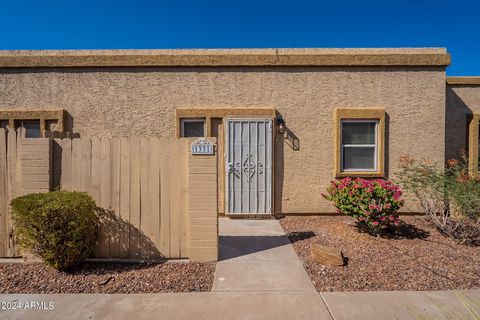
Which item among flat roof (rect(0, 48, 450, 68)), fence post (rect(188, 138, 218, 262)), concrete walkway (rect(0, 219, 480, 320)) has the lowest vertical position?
concrete walkway (rect(0, 219, 480, 320))

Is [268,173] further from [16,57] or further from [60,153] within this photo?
[16,57]

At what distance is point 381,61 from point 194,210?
5.97m

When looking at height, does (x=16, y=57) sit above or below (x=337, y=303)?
above

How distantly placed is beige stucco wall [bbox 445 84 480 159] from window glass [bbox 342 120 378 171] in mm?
2548

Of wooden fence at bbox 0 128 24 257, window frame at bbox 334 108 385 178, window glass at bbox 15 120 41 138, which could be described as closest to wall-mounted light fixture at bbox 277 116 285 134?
window frame at bbox 334 108 385 178

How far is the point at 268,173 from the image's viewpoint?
625 cm

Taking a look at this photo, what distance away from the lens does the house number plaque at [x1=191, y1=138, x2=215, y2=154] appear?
367cm

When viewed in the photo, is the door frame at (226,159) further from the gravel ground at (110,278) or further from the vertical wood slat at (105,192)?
the vertical wood slat at (105,192)

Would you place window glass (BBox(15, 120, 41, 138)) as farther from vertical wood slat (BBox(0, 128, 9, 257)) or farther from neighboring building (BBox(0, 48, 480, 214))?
vertical wood slat (BBox(0, 128, 9, 257))

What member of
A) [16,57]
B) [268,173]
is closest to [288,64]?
[268,173]

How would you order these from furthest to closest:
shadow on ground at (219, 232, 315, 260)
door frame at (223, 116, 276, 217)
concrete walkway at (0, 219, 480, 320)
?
door frame at (223, 116, 276, 217)
shadow on ground at (219, 232, 315, 260)
concrete walkway at (0, 219, 480, 320)

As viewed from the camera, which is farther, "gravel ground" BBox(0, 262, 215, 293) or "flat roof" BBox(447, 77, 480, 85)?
"flat roof" BBox(447, 77, 480, 85)

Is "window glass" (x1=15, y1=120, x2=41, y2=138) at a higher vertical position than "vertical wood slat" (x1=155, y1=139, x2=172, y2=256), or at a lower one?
higher

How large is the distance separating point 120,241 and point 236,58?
489cm
